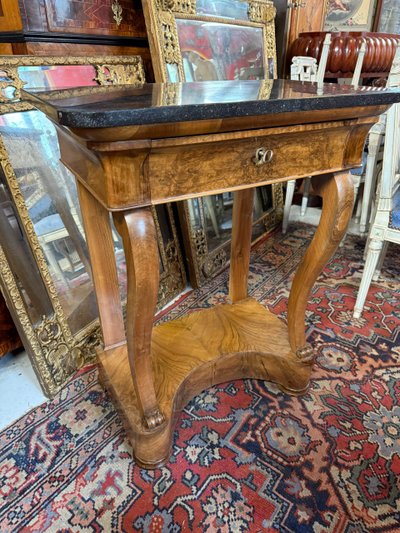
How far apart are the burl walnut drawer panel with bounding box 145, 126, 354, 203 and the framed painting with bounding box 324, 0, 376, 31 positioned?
3312 mm

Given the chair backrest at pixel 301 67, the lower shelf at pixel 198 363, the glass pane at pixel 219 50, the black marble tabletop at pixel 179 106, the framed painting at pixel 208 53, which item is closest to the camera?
the black marble tabletop at pixel 179 106

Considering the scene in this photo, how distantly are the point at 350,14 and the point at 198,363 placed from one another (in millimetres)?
3707

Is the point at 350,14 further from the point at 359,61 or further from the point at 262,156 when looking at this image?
the point at 262,156

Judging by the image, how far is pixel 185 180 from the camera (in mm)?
685

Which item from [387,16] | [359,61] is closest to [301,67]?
[359,61]

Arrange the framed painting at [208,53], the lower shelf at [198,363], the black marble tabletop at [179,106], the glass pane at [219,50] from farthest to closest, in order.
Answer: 1. the glass pane at [219,50]
2. the framed painting at [208,53]
3. the lower shelf at [198,363]
4. the black marble tabletop at [179,106]

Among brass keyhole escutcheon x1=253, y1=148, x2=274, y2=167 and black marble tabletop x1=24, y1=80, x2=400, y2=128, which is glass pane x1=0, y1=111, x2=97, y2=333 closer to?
black marble tabletop x1=24, y1=80, x2=400, y2=128

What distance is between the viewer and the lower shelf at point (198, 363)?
0.96m

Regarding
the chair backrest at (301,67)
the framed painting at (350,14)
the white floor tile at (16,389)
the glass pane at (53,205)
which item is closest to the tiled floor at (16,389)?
the white floor tile at (16,389)

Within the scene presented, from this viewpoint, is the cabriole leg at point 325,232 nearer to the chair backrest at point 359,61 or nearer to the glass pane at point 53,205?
the glass pane at point 53,205

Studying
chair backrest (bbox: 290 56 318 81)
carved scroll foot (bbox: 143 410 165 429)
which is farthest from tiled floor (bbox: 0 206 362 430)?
chair backrest (bbox: 290 56 318 81)

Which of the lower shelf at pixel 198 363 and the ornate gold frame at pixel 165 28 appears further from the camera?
the ornate gold frame at pixel 165 28

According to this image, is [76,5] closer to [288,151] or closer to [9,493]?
[288,151]

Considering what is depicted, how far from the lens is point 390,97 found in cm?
77
